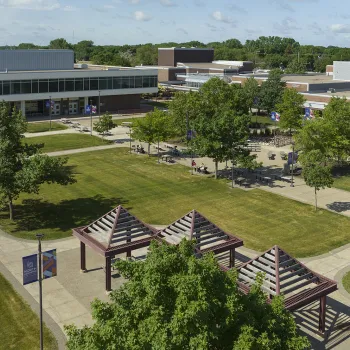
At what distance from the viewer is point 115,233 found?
28.7m

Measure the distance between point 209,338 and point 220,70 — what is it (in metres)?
121

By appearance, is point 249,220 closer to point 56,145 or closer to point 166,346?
point 166,346

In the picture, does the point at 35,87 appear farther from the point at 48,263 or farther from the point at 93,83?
the point at 48,263

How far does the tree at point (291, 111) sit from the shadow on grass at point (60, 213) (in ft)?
125

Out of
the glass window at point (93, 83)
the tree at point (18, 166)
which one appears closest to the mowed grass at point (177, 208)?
the tree at point (18, 166)

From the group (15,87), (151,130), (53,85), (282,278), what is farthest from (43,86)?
(282,278)

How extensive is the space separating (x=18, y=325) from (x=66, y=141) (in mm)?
46821

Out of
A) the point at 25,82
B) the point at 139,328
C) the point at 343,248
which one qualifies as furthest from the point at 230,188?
the point at 25,82

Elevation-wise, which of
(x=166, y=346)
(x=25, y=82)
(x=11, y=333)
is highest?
(x=25, y=82)

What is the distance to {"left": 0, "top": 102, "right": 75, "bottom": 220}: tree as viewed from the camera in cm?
3459

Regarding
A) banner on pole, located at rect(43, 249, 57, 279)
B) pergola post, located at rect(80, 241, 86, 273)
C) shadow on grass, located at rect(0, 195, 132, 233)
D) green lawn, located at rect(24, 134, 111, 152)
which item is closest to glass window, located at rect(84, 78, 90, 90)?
green lawn, located at rect(24, 134, 111, 152)

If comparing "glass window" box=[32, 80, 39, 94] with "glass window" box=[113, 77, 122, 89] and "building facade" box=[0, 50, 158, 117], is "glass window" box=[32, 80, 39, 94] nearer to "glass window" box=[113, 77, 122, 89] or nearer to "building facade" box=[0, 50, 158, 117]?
"building facade" box=[0, 50, 158, 117]

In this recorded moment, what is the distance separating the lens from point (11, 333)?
76.4 ft

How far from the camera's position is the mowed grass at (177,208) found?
35844 mm
